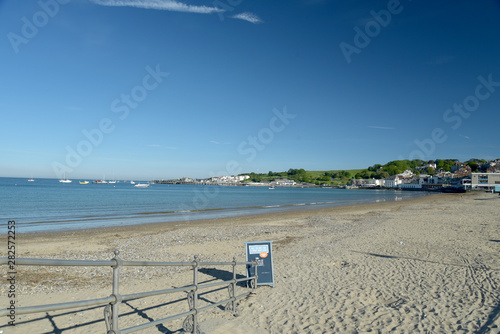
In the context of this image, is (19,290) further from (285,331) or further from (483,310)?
(483,310)

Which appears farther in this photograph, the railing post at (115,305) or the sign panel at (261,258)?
the sign panel at (261,258)

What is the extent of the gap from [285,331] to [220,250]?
329 inches

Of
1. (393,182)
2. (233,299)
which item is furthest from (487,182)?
(233,299)

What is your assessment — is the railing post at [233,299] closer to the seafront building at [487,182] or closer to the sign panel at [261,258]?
the sign panel at [261,258]

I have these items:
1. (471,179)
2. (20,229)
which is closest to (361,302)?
(20,229)

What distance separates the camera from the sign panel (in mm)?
7953

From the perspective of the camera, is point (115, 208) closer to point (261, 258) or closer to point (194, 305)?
point (261, 258)

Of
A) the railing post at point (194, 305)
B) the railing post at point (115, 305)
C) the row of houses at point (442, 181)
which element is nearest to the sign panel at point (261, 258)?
the railing post at point (194, 305)

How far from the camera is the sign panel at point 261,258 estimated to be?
795 cm

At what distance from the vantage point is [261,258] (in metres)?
8.04

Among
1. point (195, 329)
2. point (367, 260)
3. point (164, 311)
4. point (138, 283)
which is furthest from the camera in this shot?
point (367, 260)

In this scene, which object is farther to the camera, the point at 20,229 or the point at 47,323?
the point at 20,229

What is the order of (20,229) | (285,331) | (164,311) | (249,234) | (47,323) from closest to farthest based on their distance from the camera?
(285,331) < (47,323) < (164,311) < (249,234) < (20,229)

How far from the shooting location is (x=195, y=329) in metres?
5.00
